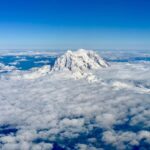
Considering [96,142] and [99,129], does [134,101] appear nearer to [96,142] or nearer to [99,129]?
[99,129]

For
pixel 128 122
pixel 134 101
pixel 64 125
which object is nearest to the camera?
pixel 128 122

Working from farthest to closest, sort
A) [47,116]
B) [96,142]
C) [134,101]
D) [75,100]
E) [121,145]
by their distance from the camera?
1. [75,100]
2. [134,101]
3. [47,116]
4. [96,142]
5. [121,145]

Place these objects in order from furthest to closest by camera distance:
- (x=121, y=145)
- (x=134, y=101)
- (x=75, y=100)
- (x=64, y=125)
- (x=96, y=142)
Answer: (x=75, y=100), (x=134, y=101), (x=64, y=125), (x=96, y=142), (x=121, y=145)

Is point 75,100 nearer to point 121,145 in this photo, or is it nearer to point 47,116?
point 47,116

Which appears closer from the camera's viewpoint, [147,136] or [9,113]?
[147,136]

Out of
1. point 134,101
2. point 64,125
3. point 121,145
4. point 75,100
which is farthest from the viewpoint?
point 75,100

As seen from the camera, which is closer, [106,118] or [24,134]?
[24,134]

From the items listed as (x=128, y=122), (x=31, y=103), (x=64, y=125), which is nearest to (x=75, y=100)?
(x=31, y=103)

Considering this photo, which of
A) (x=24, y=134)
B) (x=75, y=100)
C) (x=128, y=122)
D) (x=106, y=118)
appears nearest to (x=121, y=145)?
(x=128, y=122)

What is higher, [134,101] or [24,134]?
[134,101]
